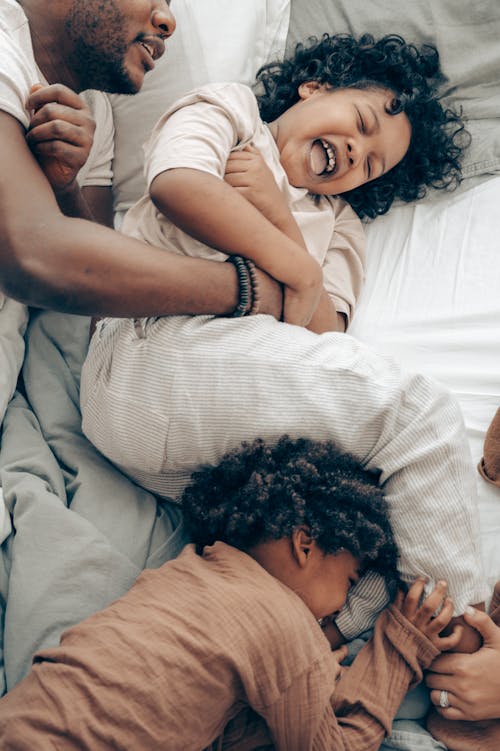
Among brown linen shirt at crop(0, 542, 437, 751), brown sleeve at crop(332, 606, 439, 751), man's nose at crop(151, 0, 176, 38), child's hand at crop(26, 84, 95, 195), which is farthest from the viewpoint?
man's nose at crop(151, 0, 176, 38)

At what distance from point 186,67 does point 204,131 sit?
0.50 meters

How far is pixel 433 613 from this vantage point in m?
0.99

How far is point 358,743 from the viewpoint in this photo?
918mm

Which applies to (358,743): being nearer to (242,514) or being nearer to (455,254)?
(242,514)

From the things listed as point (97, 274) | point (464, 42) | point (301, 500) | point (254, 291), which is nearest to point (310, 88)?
point (464, 42)

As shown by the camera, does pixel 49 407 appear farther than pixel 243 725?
Yes

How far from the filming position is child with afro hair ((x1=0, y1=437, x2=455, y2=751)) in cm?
79

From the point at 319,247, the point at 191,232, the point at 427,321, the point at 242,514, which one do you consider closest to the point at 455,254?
the point at 427,321

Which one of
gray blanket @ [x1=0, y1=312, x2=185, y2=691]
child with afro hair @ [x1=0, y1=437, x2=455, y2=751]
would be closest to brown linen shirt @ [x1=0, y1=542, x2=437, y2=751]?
child with afro hair @ [x1=0, y1=437, x2=455, y2=751]

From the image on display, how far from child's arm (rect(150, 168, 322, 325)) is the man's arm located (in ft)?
0.24

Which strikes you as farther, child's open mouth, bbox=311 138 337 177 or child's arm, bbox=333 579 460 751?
child's open mouth, bbox=311 138 337 177

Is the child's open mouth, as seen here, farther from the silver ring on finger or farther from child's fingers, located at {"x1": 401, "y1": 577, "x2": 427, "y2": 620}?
the silver ring on finger

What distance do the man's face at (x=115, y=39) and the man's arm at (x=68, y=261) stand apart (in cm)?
29

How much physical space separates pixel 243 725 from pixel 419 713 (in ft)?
0.90
